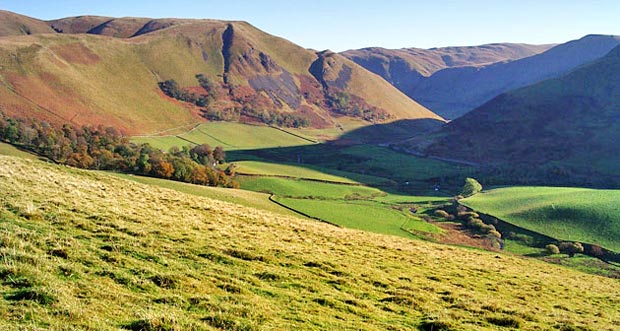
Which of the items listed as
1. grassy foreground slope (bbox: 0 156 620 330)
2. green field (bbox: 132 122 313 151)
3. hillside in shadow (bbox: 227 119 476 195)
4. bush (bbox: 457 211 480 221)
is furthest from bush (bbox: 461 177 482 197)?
green field (bbox: 132 122 313 151)

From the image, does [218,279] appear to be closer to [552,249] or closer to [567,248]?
[552,249]

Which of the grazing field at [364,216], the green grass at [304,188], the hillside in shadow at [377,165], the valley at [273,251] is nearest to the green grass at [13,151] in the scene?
the valley at [273,251]

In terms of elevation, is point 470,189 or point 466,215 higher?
point 470,189

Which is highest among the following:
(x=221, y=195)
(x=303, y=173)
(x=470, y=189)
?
(x=221, y=195)

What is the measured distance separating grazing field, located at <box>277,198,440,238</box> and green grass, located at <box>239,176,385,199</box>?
9.11 metres

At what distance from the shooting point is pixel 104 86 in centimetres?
18388

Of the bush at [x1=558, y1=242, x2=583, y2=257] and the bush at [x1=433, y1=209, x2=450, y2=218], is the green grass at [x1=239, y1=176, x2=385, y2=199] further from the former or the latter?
the bush at [x1=558, y1=242, x2=583, y2=257]

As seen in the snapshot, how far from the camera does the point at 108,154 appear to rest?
328 feet

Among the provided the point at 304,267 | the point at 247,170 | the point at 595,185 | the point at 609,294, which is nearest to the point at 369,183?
the point at 247,170

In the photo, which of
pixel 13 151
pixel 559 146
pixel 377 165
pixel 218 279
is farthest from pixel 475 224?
pixel 559 146

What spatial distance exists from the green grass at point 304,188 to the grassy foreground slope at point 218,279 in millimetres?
63629

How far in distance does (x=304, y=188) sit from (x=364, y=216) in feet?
94.1

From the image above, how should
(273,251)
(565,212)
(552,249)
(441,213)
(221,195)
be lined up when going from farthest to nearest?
(441,213), (565,212), (221,195), (552,249), (273,251)

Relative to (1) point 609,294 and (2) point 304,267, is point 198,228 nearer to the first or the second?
(2) point 304,267
